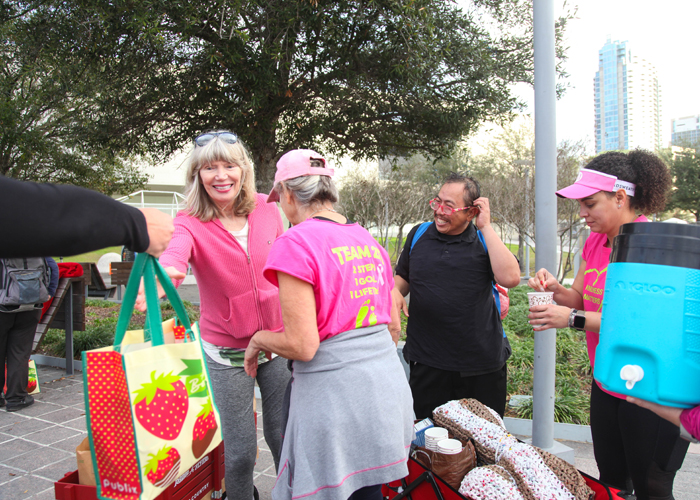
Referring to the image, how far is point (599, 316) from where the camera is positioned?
7.43 ft

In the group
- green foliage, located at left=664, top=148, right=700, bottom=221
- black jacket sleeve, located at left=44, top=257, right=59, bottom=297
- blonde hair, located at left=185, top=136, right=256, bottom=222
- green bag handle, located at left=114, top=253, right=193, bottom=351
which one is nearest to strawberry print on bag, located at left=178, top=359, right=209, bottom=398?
green bag handle, located at left=114, top=253, right=193, bottom=351

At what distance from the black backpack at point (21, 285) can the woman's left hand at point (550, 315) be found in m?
4.67

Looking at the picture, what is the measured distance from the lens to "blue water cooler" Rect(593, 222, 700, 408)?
105cm

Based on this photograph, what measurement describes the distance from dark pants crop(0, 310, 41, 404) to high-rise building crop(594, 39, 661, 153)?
3929 centimetres

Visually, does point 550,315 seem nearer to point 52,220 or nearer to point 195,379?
point 195,379

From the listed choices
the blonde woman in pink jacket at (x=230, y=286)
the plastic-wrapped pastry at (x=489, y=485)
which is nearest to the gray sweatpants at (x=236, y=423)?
the blonde woman in pink jacket at (x=230, y=286)

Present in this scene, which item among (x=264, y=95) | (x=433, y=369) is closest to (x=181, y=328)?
(x=433, y=369)

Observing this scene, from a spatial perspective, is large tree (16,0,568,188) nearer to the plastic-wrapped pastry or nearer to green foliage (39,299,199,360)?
green foliage (39,299,199,360)

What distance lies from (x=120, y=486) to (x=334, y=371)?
0.75m

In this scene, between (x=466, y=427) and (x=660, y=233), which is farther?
(x=466, y=427)

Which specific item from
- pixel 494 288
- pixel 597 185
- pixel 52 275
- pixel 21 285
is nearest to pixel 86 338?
pixel 52 275

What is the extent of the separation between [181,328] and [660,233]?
1.71 metres

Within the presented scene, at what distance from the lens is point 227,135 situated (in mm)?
2514

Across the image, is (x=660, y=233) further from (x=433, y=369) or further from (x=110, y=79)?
(x=110, y=79)
